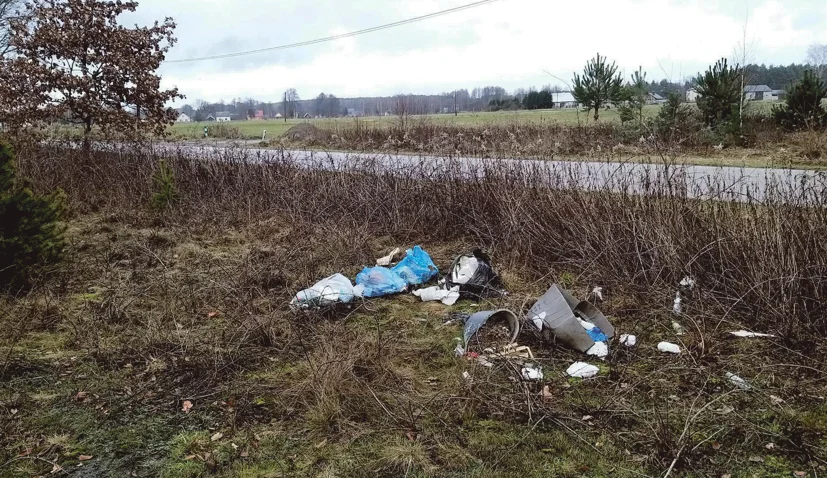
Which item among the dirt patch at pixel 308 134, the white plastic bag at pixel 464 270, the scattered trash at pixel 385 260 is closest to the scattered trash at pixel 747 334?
the white plastic bag at pixel 464 270

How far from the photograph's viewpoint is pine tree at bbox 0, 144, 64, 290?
505 cm

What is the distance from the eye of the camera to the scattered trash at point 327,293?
15.6 feet

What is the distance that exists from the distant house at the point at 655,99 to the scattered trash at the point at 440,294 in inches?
467

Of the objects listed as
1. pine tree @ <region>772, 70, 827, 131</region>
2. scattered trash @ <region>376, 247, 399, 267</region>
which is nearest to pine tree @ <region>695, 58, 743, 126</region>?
pine tree @ <region>772, 70, 827, 131</region>

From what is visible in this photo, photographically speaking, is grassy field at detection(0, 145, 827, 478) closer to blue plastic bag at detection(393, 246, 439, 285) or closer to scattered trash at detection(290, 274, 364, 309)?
scattered trash at detection(290, 274, 364, 309)

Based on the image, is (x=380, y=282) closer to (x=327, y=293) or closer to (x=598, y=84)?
(x=327, y=293)

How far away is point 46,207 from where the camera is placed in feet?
17.5

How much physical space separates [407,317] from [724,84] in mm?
13522

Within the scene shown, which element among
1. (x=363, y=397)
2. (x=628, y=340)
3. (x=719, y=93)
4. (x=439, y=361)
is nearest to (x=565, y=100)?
(x=719, y=93)

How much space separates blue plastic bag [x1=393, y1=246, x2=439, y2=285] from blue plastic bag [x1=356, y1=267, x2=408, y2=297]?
0.09 m

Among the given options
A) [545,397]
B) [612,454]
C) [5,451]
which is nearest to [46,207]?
[5,451]

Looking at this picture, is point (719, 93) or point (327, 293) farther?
point (719, 93)

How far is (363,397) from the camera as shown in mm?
3254

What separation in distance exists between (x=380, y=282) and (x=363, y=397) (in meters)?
2.13
